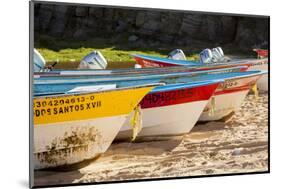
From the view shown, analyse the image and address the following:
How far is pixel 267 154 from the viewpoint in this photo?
16.6ft

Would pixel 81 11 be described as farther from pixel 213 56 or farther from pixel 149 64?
pixel 213 56

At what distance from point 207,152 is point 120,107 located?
982mm

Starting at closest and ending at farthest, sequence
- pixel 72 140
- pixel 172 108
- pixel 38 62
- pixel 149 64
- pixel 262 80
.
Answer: pixel 38 62, pixel 72 140, pixel 149 64, pixel 172 108, pixel 262 80

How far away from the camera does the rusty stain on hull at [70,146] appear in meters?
4.19

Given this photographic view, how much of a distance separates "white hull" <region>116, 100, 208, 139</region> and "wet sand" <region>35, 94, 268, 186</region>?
2.7 inches

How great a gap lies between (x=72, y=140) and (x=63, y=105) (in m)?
0.31

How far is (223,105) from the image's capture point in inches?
190

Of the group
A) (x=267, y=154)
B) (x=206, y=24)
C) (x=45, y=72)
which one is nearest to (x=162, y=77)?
(x=206, y=24)

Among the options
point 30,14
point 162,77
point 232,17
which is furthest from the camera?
point 232,17

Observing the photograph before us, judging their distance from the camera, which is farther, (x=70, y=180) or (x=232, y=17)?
(x=232, y=17)

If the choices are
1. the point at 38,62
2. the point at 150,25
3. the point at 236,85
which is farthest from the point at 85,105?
the point at 236,85

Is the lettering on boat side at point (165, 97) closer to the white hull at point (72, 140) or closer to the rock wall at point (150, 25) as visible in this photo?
the white hull at point (72, 140)

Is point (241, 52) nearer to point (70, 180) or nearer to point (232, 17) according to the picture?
point (232, 17)

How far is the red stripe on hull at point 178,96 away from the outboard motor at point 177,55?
29cm
